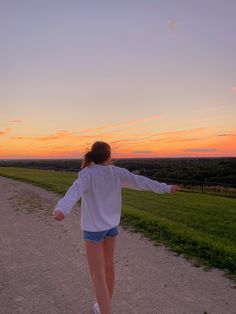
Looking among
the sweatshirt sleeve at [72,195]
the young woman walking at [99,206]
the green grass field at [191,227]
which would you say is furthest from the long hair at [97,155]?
the green grass field at [191,227]

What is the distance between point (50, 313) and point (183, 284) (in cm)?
203

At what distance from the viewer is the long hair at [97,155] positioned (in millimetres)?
4148

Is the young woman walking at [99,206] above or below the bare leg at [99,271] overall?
above

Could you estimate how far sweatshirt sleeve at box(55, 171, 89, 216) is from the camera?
12.4 feet

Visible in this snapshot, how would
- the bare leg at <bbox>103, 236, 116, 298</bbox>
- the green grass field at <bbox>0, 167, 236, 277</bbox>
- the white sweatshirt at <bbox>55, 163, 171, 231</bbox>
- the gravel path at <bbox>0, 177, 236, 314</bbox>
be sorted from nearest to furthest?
the white sweatshirt at <bbox>55, 163, 171, 231</bbox> → the bare leg at <bbox>103, 236, 116, 298</bbox> → the gravel path at <bbox>0, 177, 236, 314</bbox> → the green grass field at <bbox>0, 167, 236, 277</bbox>

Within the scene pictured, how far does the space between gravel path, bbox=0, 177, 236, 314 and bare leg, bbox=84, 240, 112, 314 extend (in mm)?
592

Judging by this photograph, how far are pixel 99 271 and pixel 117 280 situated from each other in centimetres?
182

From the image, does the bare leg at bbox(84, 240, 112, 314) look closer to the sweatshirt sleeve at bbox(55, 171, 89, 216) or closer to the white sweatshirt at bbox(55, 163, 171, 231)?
the white sweatshirt at bbox(55, 163, 171, 231)

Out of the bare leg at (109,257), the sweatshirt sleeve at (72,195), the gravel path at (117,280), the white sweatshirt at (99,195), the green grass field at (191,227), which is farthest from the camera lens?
the green grass field at (191,227)

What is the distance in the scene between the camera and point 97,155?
414 centimetres

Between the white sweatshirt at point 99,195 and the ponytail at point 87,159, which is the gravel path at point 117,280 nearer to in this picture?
the white sweatshirt at point 99,195

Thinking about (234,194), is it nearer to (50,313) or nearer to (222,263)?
(222,263)

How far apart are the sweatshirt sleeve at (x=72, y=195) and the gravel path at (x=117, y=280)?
168 centimetres

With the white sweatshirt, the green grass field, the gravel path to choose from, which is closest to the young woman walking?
the white sweatshirt
